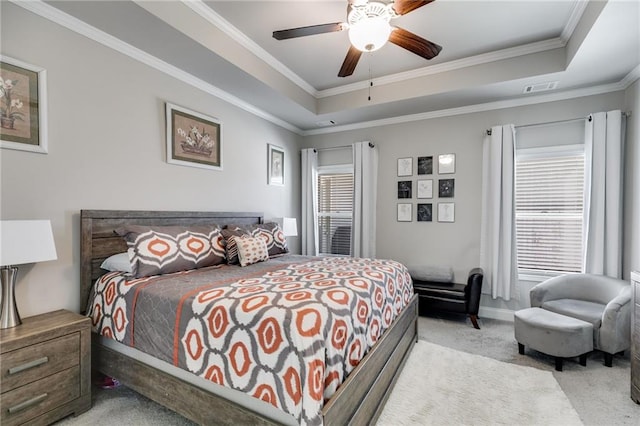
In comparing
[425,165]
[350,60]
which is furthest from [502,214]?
[350,60]

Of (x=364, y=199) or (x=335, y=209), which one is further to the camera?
(x=335, y=209)

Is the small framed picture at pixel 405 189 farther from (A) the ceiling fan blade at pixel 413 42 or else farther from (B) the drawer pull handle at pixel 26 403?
(B) the drawer pull handle at pixel 26 403

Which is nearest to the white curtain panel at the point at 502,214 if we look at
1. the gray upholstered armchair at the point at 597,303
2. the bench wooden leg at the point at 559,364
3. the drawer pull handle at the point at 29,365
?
the gray upholstered armchair at the point at 597,303

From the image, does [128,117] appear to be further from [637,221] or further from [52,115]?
[637,221]

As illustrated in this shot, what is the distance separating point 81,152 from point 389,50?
9.95 ft

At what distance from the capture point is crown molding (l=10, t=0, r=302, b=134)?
2.07 meters

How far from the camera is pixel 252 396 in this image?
1396 mm

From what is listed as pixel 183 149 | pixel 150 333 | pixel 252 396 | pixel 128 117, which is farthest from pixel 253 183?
pixel 252 396

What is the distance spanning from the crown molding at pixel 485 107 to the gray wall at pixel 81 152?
7.52ft

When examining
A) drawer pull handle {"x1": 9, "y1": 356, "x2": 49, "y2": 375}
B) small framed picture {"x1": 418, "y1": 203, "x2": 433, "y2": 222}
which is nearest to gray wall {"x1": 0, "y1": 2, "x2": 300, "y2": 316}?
drawer pull handle {"x1": 9, "y1": 356, "x2": 49, "y2": 375}

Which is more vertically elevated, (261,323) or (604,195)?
(604,195)

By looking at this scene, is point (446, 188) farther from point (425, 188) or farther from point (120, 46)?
point (120, 46)

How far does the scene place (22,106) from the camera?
1999mm

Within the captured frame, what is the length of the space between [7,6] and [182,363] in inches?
102
